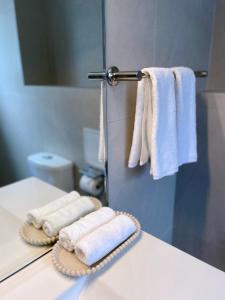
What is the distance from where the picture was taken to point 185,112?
1085 millimetres

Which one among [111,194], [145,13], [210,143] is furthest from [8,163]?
[210,143]

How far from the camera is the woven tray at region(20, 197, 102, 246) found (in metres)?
0.82

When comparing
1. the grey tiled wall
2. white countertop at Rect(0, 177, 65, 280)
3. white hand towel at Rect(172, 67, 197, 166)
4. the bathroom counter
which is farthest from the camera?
white hand towel at Rect(172, 67, 197, 166)

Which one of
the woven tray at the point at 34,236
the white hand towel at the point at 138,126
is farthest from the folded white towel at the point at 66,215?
the white hand towel at the point at 138,126

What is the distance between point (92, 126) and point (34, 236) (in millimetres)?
500

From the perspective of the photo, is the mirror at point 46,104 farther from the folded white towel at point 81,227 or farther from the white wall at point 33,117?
the folded white towel at point 81,227

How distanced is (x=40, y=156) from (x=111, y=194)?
0.38 metres

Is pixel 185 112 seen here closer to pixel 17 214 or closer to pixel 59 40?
pixel 59 40

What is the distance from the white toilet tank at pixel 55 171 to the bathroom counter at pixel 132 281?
39cm

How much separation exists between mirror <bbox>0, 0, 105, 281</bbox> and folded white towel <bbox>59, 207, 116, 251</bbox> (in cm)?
18

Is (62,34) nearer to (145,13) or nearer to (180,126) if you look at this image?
(145,13)

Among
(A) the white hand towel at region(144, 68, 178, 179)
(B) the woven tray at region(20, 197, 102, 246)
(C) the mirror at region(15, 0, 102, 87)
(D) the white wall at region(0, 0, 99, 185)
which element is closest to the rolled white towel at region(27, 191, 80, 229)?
(B) the woven tray at region(20, 197, 102, 246)

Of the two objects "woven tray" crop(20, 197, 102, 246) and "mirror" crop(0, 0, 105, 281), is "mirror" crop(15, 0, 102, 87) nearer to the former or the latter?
"mirror" crop(0, 0, 105, 281)

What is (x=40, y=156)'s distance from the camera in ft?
3.64
